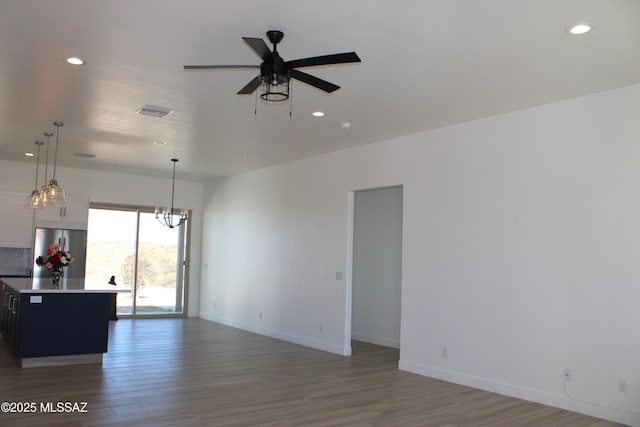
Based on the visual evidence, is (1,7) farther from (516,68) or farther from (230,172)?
(230,172)

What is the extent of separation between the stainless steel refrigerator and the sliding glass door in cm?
44

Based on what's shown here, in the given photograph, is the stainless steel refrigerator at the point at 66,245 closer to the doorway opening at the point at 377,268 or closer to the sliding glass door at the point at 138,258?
the sliding glass door at the point at 138,258

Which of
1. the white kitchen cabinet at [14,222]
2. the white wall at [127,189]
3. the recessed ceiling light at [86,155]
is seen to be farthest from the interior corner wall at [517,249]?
the white kitchen cabinet at [14,222]

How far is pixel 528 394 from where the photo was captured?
5074mm

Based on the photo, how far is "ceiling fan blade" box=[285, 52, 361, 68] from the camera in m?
3.03

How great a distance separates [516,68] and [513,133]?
128 centimetres

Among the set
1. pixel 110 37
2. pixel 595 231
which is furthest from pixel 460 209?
pixel 110 37

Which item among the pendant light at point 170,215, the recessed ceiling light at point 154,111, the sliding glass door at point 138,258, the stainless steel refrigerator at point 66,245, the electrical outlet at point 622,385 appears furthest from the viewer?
the sliding glass door at point 138,258

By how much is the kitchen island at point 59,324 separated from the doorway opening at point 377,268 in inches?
142

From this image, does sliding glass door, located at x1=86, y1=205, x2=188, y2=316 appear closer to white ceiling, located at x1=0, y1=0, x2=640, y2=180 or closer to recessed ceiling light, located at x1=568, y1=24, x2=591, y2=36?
white ceiling, located at x1=0, y1=0, x2=640, y2=180

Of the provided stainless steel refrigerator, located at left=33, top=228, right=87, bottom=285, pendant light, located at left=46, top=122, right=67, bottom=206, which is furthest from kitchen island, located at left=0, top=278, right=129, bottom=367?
stainless steel refrigerator, located at left=33, top=228, right=87, bottom=285

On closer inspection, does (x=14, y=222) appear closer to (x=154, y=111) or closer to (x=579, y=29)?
(x=154, y=111)

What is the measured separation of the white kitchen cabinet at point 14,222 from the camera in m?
8.84

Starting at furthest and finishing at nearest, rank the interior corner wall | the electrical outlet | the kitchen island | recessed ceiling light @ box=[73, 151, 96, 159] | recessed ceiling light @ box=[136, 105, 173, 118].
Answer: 1. recessed ceiling light @ box=[73, 151, 96, 159]
2. the kitchen island
3. recessed ceiling light @ box=[136, 105, 173, 118]
4. the interior corner wall
5. the electrical outlet
